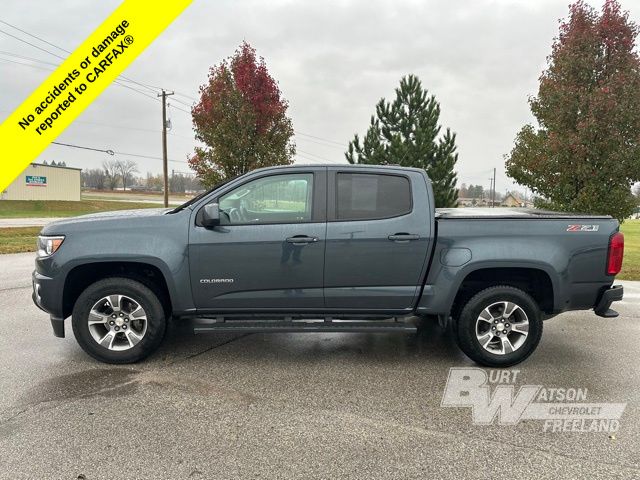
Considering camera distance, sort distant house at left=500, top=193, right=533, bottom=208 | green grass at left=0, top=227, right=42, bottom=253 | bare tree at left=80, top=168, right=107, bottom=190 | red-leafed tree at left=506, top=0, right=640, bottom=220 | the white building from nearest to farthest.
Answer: red-leafed tree at left=506, top=0, right=640, bottom=220
green grass at left=0, top=227, right=42, bottom=253
the white building
distant house at left=500, top=193, right=533, bottom=208
bare tree at left=80, top=168, right=107, bottom=190

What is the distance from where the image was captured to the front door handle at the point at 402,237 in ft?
13.0

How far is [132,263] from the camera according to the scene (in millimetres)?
4094

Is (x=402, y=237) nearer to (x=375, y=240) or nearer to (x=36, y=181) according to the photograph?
(x=375, y=240)

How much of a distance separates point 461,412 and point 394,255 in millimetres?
1396

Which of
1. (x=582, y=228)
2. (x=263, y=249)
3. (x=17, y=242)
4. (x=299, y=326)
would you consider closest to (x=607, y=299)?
(x=582, y=228)

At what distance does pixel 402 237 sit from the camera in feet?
13.1

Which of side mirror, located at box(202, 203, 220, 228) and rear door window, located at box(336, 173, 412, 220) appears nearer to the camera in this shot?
side mirror, located at box(202, 203, 220, 228)

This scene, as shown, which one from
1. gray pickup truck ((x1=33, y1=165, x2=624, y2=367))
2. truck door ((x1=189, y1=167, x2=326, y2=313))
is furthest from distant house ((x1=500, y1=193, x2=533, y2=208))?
truck door ((x1=189, y1=167, x2=326, y2=313))

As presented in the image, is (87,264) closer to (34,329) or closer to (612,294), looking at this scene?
(34,329)

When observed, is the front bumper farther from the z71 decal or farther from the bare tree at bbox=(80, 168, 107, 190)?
the bare tree at bbox=(80, 168, 107, 190)

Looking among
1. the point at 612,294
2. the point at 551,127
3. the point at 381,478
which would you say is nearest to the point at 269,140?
the point at 551,127

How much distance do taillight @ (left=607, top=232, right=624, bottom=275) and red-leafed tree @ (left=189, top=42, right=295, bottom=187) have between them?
33.5 feet

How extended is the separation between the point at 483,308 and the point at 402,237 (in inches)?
39.4

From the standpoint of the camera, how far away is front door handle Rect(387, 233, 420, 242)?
397 centimetres
